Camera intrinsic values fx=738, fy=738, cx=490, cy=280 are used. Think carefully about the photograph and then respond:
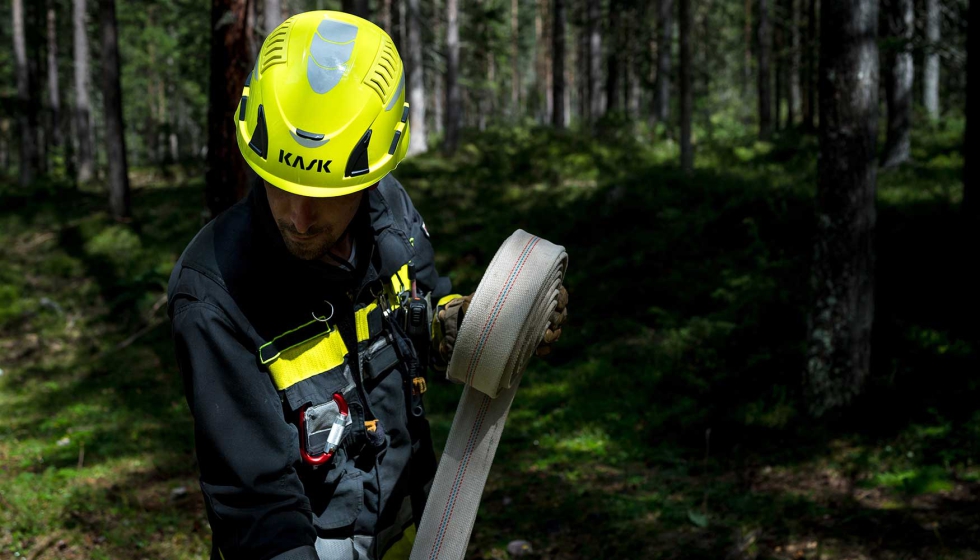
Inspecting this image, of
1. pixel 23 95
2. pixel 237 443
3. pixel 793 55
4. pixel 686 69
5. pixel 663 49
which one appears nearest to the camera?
pixel 237 443

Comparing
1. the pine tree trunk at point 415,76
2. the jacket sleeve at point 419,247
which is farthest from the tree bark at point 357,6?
the jacket sleeve at point 419,247

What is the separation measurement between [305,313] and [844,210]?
4777 millimetres

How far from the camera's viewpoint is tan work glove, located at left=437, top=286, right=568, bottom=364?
208cm

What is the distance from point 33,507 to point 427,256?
4.10 m

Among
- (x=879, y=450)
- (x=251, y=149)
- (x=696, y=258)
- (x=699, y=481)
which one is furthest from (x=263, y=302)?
(x=696, y=258)

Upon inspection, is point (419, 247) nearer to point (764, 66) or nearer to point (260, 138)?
Answer: point (260, 138)

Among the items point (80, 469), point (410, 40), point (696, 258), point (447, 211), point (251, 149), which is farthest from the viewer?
point (410, 40)

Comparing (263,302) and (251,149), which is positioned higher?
(251,149)

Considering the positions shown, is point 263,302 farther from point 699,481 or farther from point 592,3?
point 592,3

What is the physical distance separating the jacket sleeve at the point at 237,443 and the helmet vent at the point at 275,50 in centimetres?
60

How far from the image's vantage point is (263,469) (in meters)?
1.64

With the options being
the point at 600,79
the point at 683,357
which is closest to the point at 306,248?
the point at 683,357

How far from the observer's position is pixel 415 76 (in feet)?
68.6

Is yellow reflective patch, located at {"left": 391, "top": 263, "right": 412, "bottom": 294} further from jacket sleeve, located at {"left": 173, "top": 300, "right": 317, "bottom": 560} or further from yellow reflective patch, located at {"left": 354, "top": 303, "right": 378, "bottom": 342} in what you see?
jacket sleeve, located at {"left": 173, "top": 300, "right": 317, "bottom": 560}
